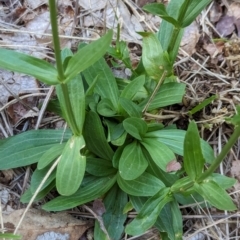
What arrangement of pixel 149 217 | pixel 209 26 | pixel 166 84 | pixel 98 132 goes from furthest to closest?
pixel 209 26 → pixel 166 84 → pixel 98 132 → pixel 149 217

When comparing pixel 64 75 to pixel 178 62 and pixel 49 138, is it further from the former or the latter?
pixel 178 62

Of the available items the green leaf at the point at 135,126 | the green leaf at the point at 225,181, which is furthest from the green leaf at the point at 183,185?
the green leaf at the point at 135,126

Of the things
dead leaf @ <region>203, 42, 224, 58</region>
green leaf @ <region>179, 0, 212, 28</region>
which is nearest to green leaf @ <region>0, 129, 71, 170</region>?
green leaf @ <region>179, 0, 212, 28</region>

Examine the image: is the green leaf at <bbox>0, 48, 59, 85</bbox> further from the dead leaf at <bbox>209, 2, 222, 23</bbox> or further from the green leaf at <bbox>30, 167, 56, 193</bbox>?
the dead leaf at <bbox>209, 2, 222, 23</bbox>

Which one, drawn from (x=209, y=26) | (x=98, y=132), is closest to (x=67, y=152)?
(x=98, y=132)

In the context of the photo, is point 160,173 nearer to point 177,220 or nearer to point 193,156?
point 177,220

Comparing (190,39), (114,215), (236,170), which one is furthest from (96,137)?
(190,39)
